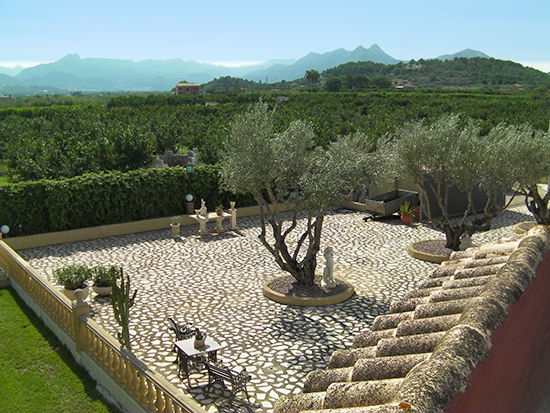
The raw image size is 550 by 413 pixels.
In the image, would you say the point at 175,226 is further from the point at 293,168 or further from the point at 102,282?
the point at 293,168

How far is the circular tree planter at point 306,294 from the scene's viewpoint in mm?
13414

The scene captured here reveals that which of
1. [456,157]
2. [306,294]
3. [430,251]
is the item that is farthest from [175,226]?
→ [456,157]

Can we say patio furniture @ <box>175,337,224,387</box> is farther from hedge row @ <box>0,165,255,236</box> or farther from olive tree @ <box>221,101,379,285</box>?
hedge row @ <box>0,165,255,236</box>

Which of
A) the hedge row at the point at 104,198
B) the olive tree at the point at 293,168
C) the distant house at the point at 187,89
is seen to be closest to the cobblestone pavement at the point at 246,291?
the hedge row at the point at 104,198

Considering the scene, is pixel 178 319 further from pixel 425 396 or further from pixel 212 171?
pixel 212 171

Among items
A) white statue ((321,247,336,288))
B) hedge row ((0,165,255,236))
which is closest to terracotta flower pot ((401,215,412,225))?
hedge row ((0,165,255,236))

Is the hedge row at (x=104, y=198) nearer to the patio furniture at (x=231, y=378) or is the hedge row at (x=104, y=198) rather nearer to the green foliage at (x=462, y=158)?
the green foliage at (x=462, y=158)

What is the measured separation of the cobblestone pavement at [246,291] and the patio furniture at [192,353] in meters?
0.33

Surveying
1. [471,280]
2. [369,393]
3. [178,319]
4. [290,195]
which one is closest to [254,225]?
[290,195]

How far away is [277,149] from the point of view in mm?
13641

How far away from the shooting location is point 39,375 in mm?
10078

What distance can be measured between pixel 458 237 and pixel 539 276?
45.9ft

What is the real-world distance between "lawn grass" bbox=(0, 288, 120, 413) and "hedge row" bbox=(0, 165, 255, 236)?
7.41 metres

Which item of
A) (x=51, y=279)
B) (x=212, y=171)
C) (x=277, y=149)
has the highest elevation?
(x=277, y=149)
